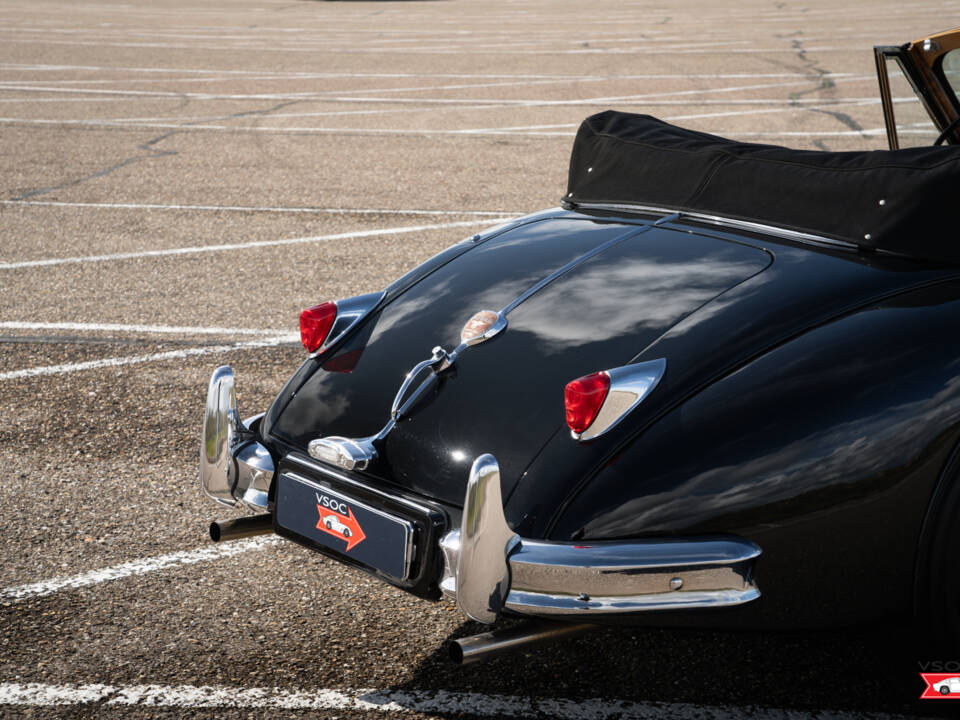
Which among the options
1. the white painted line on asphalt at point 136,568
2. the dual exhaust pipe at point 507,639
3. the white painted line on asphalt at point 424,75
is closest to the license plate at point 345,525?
the dual exhaust pipe at point 507,639

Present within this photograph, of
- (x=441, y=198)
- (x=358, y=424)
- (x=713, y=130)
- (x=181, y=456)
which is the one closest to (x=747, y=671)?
(x=358, y=424)

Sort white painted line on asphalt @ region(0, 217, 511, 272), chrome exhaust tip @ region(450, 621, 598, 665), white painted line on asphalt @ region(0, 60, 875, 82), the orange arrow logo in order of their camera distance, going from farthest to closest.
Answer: white painted line on asphalt @ region(0, 60, 875, 82) → white painted line on asphalt @ region(0, 217, 511, 272) → the orange arrow logo → chrome exhaust tip @ region(450, 621, 598, 665)

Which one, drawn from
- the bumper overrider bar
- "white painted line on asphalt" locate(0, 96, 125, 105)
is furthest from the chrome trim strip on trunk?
→ "white painted line on asphalt" locate(0, 96, 125, 105)

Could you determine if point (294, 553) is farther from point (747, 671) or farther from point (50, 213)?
point (50, 213)

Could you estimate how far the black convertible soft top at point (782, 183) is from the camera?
9.36 feet

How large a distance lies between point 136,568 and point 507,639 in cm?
148

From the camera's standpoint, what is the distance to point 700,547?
7.76 feet

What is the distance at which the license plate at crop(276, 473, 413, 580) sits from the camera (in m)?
2.55

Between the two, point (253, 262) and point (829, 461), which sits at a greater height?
point (829, 461)

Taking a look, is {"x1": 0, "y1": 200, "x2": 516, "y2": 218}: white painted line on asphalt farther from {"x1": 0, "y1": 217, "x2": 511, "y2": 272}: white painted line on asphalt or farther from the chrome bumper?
the chrome bumper

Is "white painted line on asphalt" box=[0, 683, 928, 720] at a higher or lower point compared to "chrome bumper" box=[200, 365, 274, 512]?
lower

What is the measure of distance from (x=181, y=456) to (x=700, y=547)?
7.92 ft

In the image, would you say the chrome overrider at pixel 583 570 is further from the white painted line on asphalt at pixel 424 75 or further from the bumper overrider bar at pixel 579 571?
the white painted line on asphalt at pixel 424 75

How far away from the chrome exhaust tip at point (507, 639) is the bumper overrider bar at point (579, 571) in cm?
2
